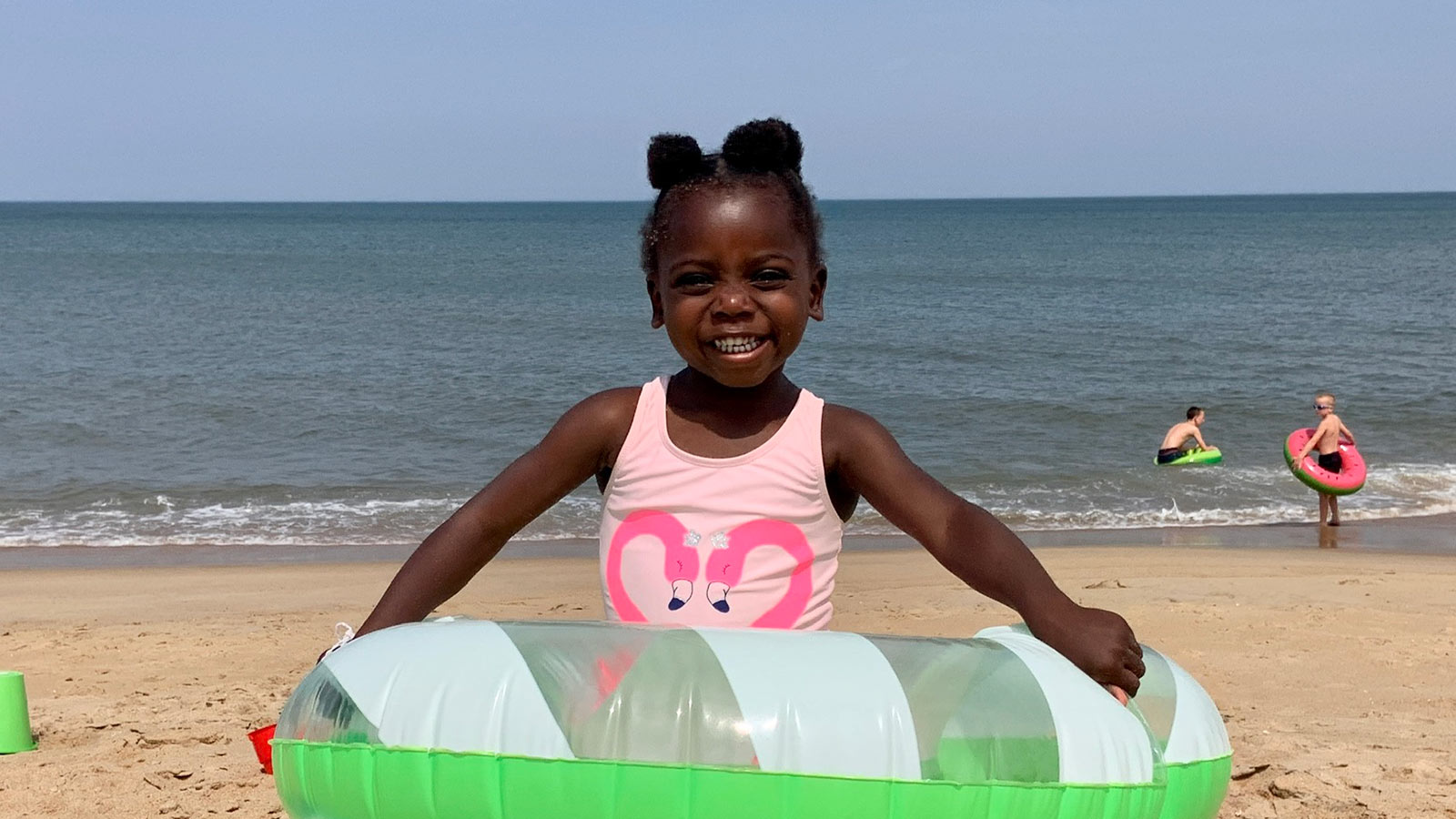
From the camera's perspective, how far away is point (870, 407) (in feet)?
57.7

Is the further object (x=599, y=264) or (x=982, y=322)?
(x=599, y=264)

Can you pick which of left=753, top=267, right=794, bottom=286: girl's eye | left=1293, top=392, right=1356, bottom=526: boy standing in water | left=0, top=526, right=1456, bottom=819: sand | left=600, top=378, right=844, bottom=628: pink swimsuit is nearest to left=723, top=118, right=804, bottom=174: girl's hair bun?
left=753, top=267, right=794, bottom=286: girl's eye

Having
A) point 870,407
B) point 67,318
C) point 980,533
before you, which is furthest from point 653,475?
point 67,318

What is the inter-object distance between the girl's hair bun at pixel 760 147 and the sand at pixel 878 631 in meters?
2.66

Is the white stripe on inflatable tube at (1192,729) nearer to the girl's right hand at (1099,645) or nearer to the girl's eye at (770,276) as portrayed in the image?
the girl's right hand at (1099,645)

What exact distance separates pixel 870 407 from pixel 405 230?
8260cm

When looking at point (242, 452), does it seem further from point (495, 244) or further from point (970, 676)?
point (495, 244)

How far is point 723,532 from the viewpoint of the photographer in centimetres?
277

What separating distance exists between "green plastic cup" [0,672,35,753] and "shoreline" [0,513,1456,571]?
4.95 meters

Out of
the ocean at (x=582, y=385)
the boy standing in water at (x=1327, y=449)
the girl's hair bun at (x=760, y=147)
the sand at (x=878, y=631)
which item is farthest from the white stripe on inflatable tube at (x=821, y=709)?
the boy standing in water at (x=1327, y=449)

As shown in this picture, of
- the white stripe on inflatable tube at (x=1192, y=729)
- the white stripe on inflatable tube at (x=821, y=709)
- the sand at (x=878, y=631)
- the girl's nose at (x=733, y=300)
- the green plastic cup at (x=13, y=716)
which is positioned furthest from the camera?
the green plastic cup at (x=13, y=716)

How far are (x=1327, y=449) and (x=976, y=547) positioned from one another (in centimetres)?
1046

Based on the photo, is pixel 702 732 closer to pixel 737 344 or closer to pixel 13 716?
pixel 737 344

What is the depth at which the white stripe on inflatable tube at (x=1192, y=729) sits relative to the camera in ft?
8.29
